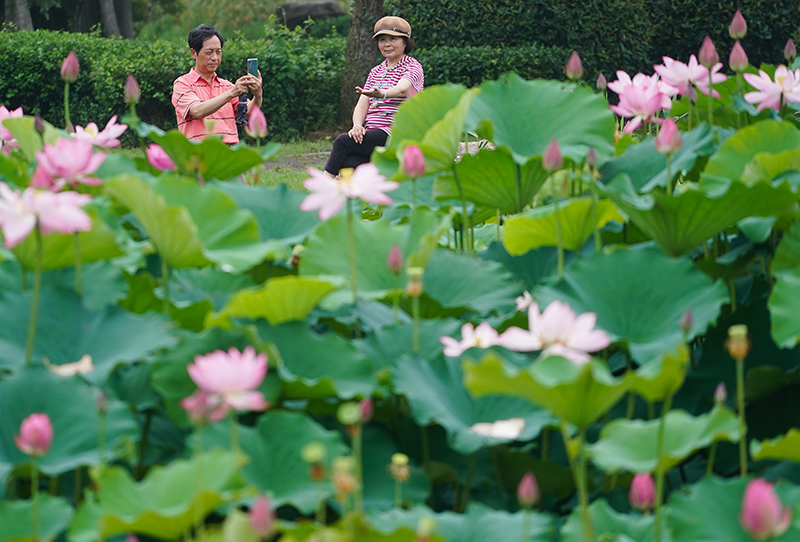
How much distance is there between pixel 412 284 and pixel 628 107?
0.90 metres

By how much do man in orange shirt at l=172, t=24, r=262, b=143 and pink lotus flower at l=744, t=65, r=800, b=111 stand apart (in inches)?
126

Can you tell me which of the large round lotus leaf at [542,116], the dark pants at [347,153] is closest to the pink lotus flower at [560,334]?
the large round lotus leaf at [542,116]

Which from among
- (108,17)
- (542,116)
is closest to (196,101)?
(542,116)

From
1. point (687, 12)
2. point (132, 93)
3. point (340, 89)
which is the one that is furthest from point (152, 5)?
point (132, 93)

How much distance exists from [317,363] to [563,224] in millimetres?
529

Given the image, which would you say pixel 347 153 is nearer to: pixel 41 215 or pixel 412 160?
pixel 412 160

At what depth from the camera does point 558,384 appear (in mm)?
865

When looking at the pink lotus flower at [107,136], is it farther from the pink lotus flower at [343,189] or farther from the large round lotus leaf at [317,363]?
the large round lotus leaf at [317,363]

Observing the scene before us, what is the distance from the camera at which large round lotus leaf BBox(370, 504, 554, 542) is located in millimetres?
921

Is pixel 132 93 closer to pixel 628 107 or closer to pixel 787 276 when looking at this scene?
pixel 628 107

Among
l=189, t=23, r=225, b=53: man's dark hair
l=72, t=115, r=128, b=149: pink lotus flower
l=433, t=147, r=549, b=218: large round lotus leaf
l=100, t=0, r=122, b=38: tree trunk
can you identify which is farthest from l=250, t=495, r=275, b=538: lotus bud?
l=100, t=0, r=122, b=38: tree trunk

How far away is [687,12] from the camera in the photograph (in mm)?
10727

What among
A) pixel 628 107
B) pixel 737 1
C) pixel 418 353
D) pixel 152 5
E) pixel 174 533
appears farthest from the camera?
pixel 152 5

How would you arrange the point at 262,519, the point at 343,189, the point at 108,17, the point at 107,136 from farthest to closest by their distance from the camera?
the point at 108,17 < the point at 107,136 < the point at 343,189 < the point at 262,519
